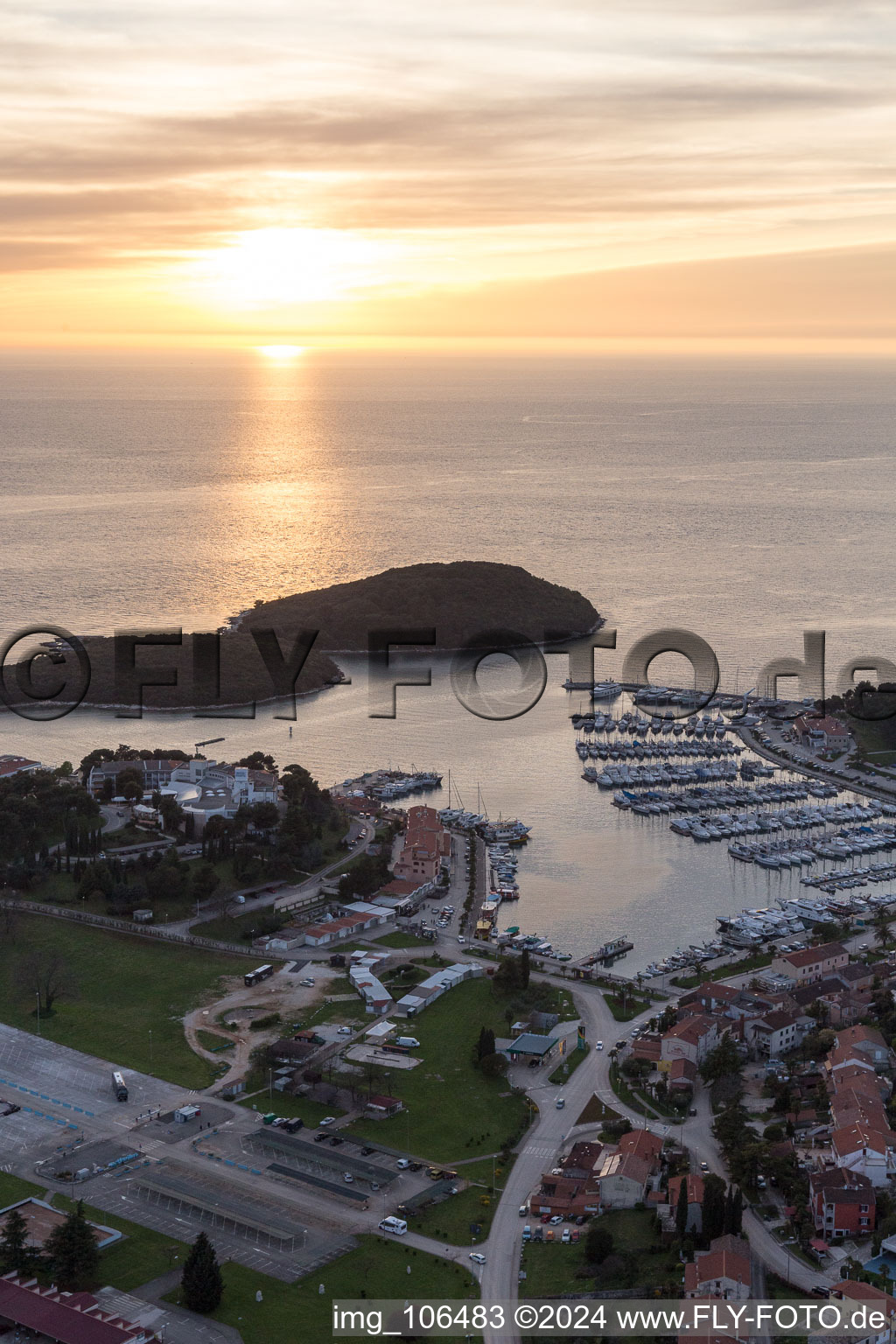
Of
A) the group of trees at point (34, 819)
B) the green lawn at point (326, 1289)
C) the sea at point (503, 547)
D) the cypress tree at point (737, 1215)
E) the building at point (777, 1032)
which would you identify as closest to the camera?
the green lawn at point (326, 1289)

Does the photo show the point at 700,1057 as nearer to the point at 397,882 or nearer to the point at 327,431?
the point at 397,882

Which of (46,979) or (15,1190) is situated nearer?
(15,1190)

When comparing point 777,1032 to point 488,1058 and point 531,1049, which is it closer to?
point 531,1049

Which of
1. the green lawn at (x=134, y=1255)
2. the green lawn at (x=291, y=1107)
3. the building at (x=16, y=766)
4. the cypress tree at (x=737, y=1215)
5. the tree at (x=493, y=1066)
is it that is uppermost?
the building at (x=16, y=766)

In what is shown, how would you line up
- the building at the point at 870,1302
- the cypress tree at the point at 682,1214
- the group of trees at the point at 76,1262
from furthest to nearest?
the cypress tree at the point at 682,1214, the group of trees at the point at 76,1262, the building at the point at 870,1302

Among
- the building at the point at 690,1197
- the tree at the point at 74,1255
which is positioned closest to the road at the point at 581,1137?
the building at the point at 690,1197

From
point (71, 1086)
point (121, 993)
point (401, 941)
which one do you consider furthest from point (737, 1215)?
point (121, 993)

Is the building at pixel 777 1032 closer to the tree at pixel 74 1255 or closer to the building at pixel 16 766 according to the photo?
the tree at pixel 74 1255
